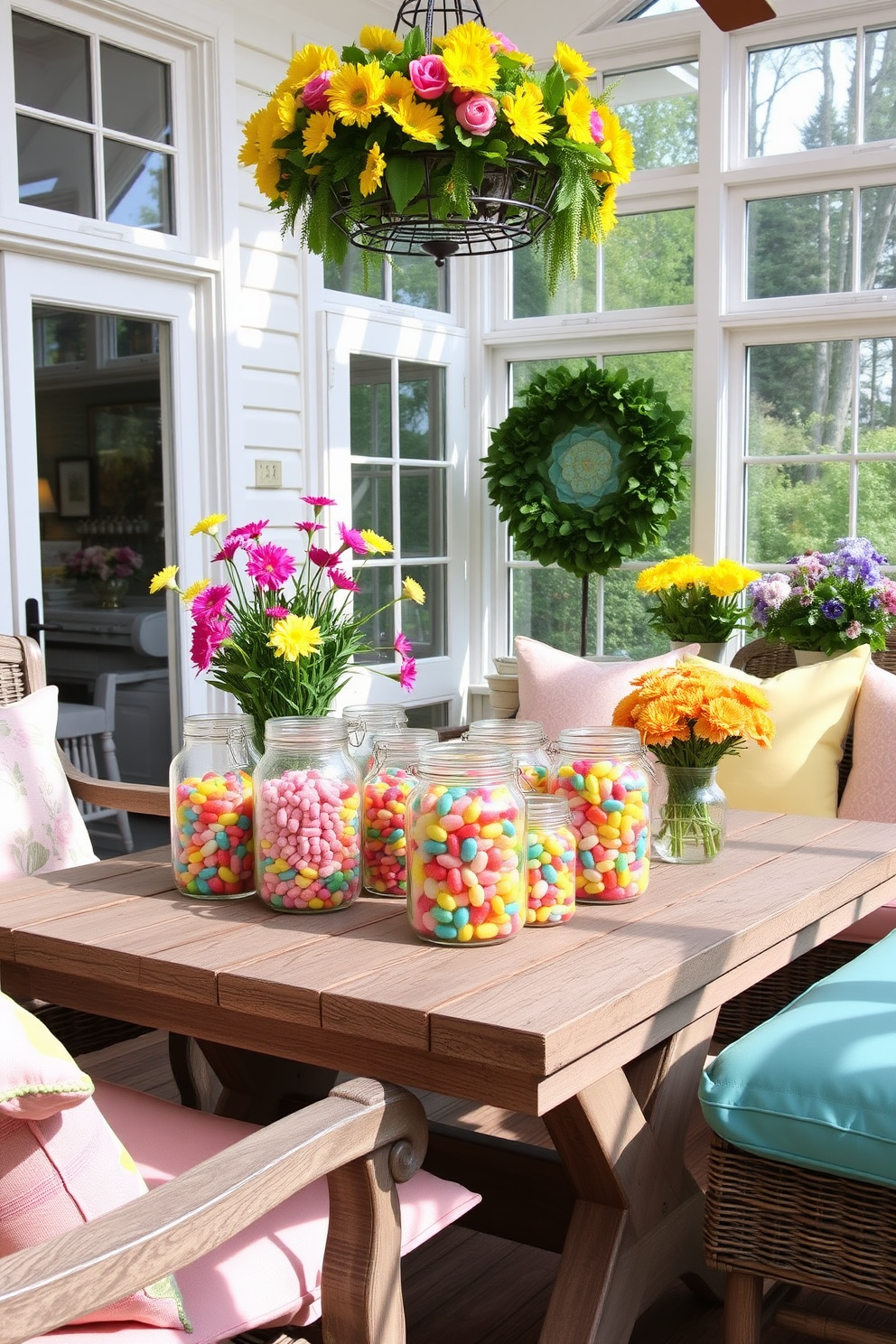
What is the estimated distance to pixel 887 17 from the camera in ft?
14.6

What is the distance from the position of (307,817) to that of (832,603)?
1.98 meters

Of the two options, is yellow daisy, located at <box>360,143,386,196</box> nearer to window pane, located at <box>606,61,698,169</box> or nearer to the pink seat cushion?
the pink seat cushion

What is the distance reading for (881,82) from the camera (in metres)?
4.53

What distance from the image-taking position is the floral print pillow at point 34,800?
2482 mm

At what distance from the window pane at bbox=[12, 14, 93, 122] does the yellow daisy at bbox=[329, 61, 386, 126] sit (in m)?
2.10

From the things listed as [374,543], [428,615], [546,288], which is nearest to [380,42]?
[374,543]

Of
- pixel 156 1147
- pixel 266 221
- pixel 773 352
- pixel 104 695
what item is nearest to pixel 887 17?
pixel 773 352

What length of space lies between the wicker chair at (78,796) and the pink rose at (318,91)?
4.22ft

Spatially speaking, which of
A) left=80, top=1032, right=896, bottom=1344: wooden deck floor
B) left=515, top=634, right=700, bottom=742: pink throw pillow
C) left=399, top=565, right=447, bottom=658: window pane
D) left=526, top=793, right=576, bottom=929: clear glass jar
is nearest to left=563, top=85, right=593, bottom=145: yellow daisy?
left=526, top=793, right=576, bottom=929: clear glass jar

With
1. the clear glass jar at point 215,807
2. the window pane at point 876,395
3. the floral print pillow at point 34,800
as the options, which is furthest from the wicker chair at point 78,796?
the window pane at point 876,395

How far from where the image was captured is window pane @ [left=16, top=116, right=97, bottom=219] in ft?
12.0

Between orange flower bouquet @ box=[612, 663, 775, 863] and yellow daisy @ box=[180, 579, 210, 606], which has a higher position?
yellow daisy @ box=[180, 579, 210, 606]

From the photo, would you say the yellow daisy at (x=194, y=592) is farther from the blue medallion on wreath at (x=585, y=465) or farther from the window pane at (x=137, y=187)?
the blue medallion on wreath at (x=585, y=465)

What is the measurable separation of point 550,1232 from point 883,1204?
1.76 feet
